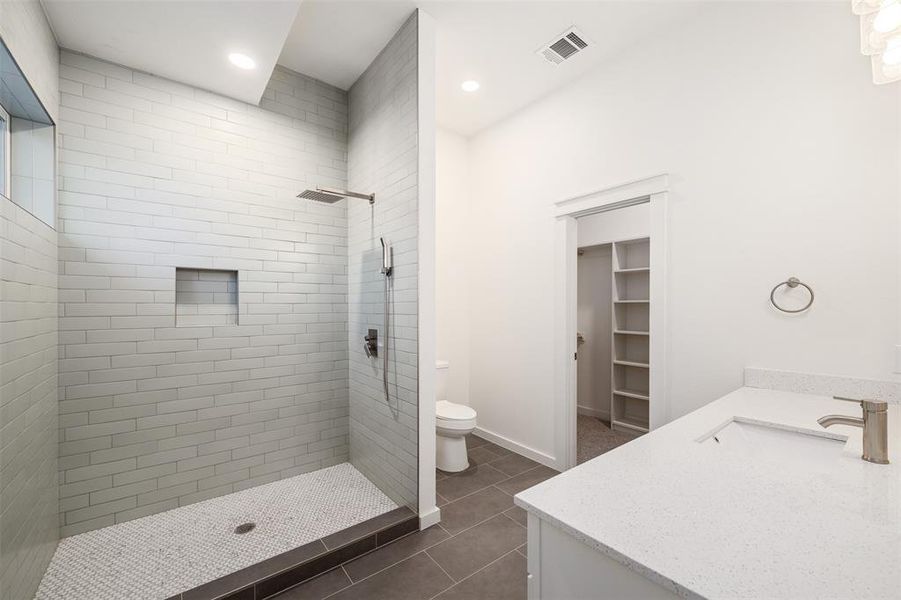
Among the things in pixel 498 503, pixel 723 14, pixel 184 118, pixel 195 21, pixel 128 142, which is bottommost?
pixel 498 503

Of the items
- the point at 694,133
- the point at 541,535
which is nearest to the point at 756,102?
the point at 694,133

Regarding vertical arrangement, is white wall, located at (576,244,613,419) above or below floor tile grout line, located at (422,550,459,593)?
above

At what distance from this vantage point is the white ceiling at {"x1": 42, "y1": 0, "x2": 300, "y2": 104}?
5.79 feet

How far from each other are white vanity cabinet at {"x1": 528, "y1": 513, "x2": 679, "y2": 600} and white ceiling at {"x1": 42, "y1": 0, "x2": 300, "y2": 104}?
2378mm

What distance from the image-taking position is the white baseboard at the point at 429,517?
2.15m

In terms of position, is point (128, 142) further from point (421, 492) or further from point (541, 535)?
point (541, 535)

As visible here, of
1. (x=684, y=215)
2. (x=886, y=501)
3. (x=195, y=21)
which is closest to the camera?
(x=886, y=501)

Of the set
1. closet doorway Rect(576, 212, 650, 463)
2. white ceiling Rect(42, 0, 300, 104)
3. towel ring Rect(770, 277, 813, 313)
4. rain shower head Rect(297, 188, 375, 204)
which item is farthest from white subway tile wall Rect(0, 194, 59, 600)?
closet doorway Rect(576, 212, 650, 463)

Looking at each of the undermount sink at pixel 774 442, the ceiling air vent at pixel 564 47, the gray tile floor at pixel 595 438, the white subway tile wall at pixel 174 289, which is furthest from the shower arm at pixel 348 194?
the gray tile floor at pixel 595 438

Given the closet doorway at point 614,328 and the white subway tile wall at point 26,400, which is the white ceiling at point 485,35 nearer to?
the closet doorway at point 614,328

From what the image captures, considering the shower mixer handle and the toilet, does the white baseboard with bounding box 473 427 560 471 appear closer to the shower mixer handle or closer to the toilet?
the toilet

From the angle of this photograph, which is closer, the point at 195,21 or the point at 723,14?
the point at 195,21

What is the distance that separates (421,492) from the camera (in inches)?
84.7

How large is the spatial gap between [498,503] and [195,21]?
320 cm
